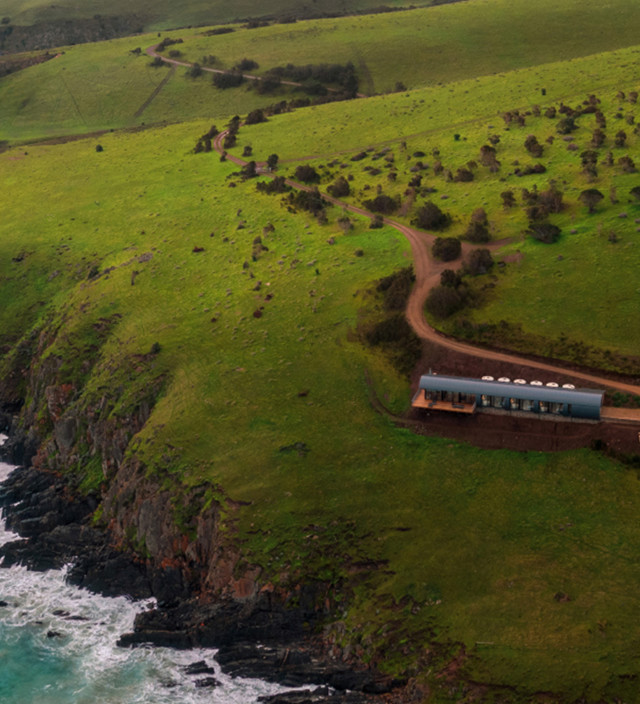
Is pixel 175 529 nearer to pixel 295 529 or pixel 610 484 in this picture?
pixel 295 529

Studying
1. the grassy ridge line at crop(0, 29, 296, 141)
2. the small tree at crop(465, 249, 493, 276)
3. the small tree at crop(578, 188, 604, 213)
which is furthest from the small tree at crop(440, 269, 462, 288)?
the grassy ridge line at crop(0, 29, 296, 141)

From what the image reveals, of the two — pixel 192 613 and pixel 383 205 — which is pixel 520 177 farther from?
pixel 192 613

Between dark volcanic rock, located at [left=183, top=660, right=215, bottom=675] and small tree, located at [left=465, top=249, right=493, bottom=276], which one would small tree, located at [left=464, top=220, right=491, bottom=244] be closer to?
small tree, located at [left=465, top=249, right=493, bottom=276]

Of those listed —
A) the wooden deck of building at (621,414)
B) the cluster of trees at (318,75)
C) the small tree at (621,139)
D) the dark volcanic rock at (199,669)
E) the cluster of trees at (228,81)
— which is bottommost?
the dark volcanic rock at (199,669)

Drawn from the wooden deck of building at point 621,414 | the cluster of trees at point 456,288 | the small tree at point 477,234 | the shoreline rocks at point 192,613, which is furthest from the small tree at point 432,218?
the shoreline rocks at point 192,613

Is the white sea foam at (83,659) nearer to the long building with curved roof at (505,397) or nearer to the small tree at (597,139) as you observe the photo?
the long building with curved roof at (505,397)

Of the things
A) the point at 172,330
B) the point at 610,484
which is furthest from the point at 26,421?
the point at 610,484
